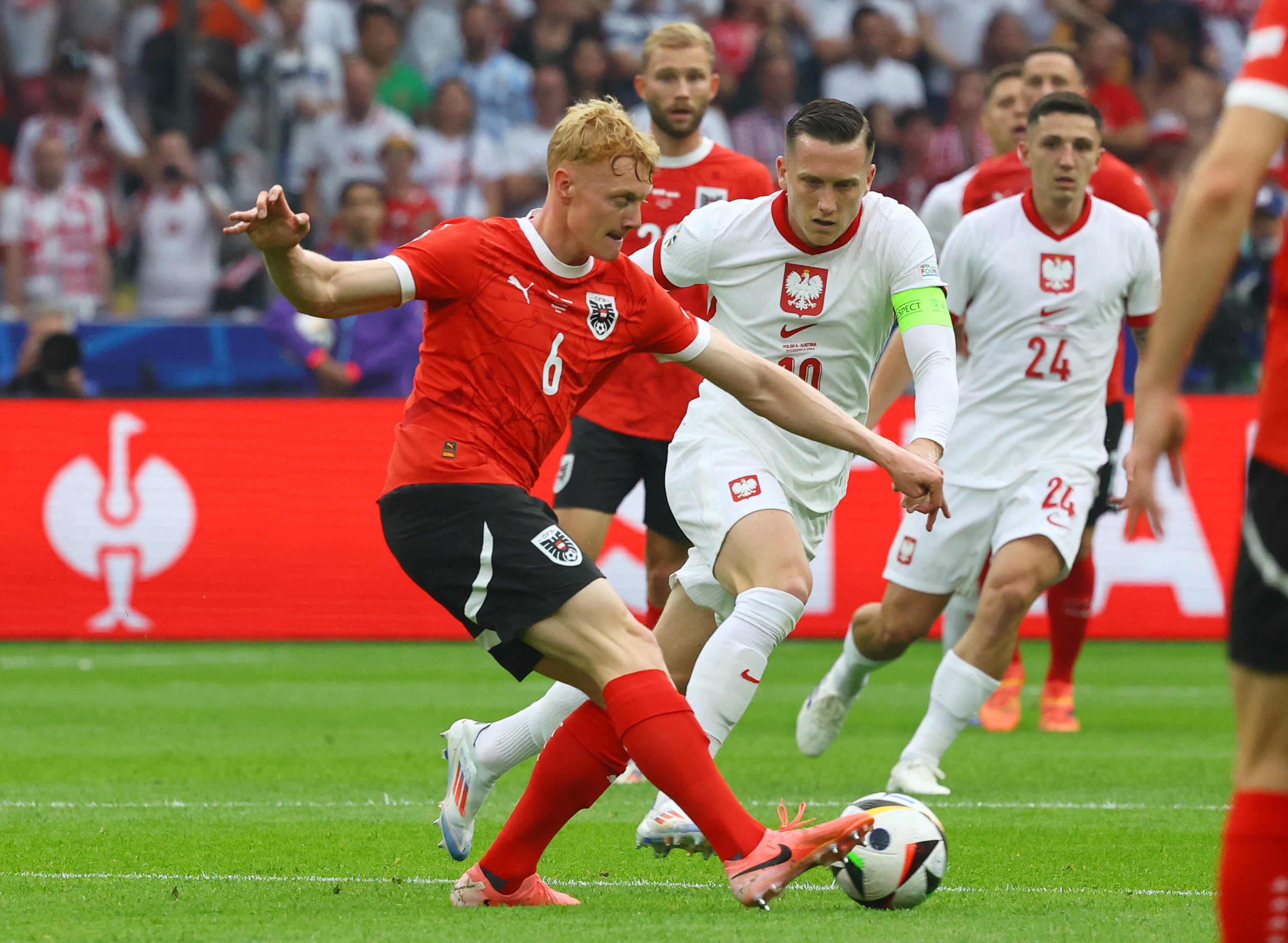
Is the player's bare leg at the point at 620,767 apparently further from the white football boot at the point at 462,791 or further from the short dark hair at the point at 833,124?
the short dark hair at the point at 833,124

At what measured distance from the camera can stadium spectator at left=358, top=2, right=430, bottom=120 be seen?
15.6 m

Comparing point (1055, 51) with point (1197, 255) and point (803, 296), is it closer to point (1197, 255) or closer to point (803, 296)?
point (803, 296)

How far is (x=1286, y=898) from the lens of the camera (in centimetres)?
286

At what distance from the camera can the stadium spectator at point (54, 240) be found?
1451cm

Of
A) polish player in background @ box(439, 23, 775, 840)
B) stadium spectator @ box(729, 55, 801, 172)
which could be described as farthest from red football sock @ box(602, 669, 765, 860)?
stadium spectator @ box(729, 55, 801, 172)

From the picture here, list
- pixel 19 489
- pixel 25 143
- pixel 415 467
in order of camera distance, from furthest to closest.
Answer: pixel 25 143 → pixel 19 489 → pixel 415 467

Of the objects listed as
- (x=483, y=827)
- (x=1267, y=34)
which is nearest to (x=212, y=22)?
(x=483, y=827)

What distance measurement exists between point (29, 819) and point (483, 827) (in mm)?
1523

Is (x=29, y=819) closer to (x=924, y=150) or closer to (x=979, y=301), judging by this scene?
(x=979, y=301)

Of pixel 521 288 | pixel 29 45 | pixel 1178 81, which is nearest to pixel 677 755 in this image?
pixel 521 288

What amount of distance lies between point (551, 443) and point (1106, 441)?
402cm

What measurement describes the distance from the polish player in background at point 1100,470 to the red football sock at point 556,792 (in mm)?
3761

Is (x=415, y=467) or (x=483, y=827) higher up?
(x=415, y=467)

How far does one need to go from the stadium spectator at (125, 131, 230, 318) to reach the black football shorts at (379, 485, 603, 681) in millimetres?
10462
